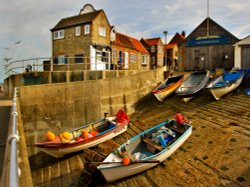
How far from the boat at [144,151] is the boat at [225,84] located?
5284 mm

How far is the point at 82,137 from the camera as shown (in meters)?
10.7

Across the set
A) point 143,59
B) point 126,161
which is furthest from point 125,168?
point 143,59

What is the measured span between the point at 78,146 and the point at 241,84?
14.5 m

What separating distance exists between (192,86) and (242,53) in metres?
8.63

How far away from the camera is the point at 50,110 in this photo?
11453 mm

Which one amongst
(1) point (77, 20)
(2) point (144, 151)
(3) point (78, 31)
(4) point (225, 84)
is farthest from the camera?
(1) point (77, 20)

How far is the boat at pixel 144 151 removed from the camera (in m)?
7.35

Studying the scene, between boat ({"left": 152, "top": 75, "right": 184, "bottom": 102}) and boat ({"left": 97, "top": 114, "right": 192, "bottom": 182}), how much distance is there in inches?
233

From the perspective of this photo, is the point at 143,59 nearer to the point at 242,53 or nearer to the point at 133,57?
the point at 133,57

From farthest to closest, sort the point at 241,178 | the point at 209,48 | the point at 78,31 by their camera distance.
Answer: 1. the point at 209,48
2. the point at 78,31
3. the point at 241,178

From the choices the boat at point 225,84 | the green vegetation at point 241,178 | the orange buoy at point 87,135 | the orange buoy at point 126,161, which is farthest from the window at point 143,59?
the green vegetation at point 241,178

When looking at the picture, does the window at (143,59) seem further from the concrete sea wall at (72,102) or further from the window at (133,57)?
the concrete sea wall at (72,102)

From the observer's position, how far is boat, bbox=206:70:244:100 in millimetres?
13743

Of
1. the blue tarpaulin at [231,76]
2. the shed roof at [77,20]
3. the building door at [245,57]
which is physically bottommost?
the blue tarpaulin at [231,76]
